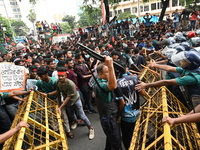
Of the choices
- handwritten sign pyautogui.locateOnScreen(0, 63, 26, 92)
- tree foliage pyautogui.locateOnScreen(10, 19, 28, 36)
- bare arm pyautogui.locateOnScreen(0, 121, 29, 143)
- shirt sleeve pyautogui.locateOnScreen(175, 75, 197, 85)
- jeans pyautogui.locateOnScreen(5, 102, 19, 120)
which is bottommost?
jeans pyautogui.locateOnScreen(5, 102, 19, 120)

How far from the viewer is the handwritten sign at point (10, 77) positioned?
2512 mm

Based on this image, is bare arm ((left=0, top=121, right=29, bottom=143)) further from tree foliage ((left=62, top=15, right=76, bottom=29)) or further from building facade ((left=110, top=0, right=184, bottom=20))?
tree foliage ((left=62, top=15, right=76, bottom=29))

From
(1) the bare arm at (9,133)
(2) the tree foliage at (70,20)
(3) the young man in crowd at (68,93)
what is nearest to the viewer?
(1) the bare arm at (9,133)

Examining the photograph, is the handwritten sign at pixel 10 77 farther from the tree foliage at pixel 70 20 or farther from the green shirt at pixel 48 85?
the tree foliage at pixel 70 20

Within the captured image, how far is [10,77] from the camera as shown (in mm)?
2594

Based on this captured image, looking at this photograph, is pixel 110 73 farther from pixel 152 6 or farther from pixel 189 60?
pixel 152 6

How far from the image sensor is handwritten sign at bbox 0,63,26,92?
251 centimetres

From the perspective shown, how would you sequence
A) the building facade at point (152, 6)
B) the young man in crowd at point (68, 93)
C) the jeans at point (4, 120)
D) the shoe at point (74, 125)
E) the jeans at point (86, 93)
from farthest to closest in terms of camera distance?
the building facade at point (152, 6)
the jeans at point (86, 93)
the shoe at point (74, 125)
the jeans at point (4, 120)
the young man in crowd at point (68, 93)

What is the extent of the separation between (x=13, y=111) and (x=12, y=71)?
1.20 meters

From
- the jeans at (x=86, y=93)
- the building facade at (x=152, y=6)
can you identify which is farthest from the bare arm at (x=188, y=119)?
the building facade at (x=152, y=6)

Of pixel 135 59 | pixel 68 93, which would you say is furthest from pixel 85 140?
pixel 135 59

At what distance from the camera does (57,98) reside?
3510mm

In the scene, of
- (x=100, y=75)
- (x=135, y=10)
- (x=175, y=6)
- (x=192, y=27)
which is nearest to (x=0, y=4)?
(x=135, y=10)

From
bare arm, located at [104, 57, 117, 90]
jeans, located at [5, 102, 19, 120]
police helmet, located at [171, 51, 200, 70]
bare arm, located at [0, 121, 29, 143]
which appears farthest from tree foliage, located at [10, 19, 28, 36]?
police helmet, located at [171, 51, 200, 70]
